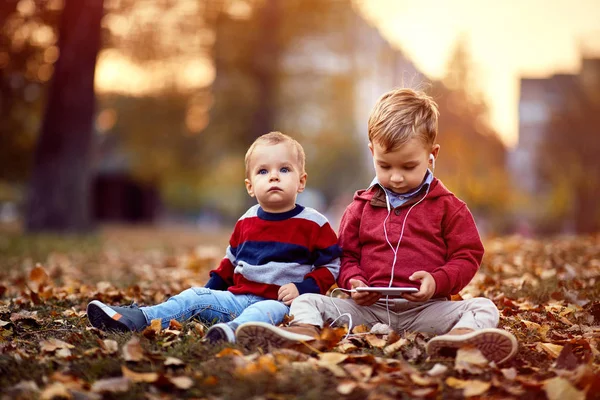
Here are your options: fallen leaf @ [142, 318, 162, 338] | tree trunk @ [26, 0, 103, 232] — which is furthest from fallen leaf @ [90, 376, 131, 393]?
tree trunk @ [26, 0, 103, 232]

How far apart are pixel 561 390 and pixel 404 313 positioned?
4.10ft

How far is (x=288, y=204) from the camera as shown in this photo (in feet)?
12.9

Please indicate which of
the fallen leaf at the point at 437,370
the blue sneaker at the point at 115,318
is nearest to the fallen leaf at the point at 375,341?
A: the fallen leaf at the point at 437,370

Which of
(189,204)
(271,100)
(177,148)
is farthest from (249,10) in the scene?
(189,204)

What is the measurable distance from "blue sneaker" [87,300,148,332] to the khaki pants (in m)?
0.83

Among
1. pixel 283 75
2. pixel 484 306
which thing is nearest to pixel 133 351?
pixel 484 306

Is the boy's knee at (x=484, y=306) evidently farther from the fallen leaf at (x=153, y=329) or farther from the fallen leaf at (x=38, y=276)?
the fallen leaf at (x=38, y=276)

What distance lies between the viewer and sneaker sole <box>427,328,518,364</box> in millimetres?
3059

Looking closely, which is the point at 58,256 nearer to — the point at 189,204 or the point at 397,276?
the point at 397,276

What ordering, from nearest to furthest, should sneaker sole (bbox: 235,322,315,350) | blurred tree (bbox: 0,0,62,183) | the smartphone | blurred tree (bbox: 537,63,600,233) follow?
sneaker sole (bbox: 235,322,315,350) → the smartphone → blurred tree (bbox: 0,0,62,183) → blurred tree (bbox: 537,63,600,233)

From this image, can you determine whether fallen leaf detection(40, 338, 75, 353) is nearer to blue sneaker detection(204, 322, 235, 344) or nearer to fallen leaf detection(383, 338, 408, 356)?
blue sneaker detection(204, 322, 235, 344)

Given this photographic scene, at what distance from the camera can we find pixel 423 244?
3.72 metres

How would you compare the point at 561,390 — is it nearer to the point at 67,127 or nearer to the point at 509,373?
the point at 509,373

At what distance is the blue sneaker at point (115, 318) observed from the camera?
143 inches
